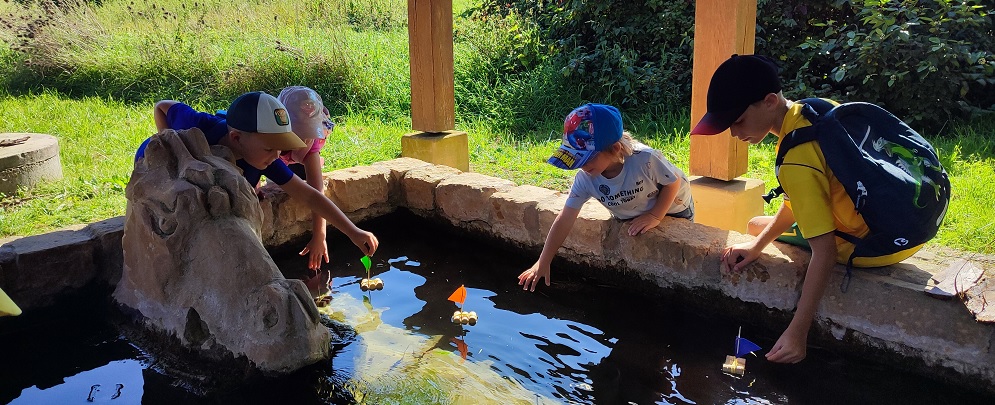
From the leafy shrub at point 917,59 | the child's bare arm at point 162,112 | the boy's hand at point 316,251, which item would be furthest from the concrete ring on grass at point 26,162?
the leafy shrub at point 917,59

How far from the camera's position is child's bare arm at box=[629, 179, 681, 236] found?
3.41 m

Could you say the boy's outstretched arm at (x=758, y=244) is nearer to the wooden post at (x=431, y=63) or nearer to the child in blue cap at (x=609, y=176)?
the child in blue cap at (x=609, y=176)

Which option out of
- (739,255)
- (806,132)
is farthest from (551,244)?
(806,132)

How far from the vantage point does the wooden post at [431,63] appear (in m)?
5.46

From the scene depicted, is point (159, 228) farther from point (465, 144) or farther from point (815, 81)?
point (815, 81)

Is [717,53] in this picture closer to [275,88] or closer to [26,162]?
[26,162]

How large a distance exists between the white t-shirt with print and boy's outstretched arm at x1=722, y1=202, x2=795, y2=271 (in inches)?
18.5

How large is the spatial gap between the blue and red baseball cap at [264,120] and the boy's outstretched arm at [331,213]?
0.49m

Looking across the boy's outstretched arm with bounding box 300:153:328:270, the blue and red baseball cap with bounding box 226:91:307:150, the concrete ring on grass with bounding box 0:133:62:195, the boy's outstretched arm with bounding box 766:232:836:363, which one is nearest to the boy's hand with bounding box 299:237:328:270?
the boy's outstretched arm with bounding box 300:153:328:270

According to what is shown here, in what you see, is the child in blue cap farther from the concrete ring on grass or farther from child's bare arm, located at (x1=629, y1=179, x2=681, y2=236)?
the concrete ring on grass

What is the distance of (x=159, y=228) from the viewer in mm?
2836

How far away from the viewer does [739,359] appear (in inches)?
114

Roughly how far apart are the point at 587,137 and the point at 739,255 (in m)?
0.81

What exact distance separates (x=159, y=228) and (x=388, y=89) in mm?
5552
